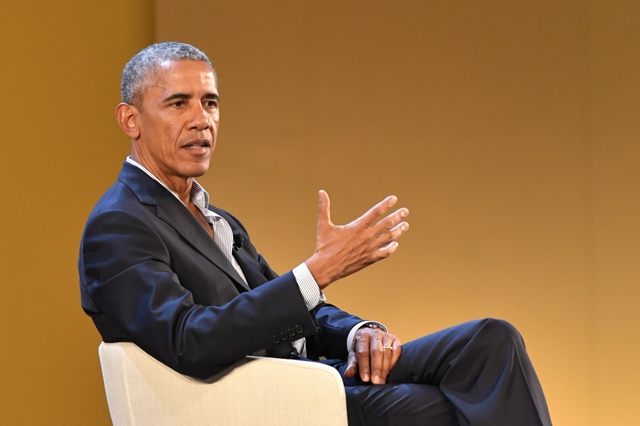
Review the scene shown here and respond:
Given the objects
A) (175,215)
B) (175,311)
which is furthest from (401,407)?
(175,215)

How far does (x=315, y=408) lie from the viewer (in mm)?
1570

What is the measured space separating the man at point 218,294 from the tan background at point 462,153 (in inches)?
59.8

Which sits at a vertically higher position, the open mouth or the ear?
the ear

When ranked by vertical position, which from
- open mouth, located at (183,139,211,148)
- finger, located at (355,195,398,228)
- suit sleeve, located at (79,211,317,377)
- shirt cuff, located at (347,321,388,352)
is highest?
open mouth, located at (183,139,211,148)

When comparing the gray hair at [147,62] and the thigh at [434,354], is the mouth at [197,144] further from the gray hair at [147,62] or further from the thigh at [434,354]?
the thigh at [434,354]

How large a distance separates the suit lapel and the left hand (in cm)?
30

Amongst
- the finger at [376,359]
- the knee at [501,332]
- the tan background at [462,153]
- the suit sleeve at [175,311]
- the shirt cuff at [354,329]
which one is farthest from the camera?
the tan background at [462,153]

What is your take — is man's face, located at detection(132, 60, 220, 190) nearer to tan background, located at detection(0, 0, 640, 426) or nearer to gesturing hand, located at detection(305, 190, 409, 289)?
gesturing hand, located at detection(305, 190, 409, 289)

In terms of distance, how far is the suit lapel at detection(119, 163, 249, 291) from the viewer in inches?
73.4

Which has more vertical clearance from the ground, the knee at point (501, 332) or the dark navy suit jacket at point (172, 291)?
the dark navy suit jacket at point (172, 291)

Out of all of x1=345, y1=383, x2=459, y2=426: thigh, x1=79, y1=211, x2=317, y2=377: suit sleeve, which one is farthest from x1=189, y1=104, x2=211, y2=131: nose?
x1=345, y1=383, x2=459, y2=426: thigh

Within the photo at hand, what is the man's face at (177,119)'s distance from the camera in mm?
2018

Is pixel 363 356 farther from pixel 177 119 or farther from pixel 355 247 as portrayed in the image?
pixel 177 119

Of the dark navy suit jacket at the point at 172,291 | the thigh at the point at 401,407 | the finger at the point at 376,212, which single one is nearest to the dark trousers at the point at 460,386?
the thigh at the point at 401,407
